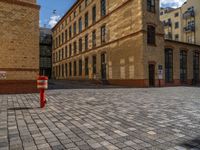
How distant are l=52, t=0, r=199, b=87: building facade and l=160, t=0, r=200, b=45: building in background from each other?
9740 millimetres

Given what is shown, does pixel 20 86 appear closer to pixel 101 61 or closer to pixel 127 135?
pixel 127 135

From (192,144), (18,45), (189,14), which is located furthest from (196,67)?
(192,144)

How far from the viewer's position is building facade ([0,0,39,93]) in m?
12.0

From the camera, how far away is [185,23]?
A: 3806 centimetres

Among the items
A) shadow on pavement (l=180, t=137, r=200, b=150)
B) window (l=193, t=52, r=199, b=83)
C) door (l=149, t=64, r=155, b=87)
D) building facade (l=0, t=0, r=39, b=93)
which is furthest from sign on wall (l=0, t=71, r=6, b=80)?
window (l=193, t=52, r=199, b=83)

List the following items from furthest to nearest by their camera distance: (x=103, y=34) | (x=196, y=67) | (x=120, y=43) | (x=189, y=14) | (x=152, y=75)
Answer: (x=189, y=14) < (x=196, y=67) < (x=103, y=34) < (x=120, y=43) < (x=152, y=75)

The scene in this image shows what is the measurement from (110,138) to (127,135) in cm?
40

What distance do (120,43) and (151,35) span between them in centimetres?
391

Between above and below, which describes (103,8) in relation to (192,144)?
above

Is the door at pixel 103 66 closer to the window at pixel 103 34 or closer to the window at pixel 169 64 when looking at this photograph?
the window at pixel 103 34

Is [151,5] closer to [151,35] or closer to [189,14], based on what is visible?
[151,35]

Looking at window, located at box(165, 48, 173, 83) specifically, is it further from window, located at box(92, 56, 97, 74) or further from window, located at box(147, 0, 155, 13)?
window, located at box(92, 56, 97, 74)

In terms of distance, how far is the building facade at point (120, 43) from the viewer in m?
19.2

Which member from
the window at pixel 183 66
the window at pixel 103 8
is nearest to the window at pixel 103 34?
the window at pixel 103 8
